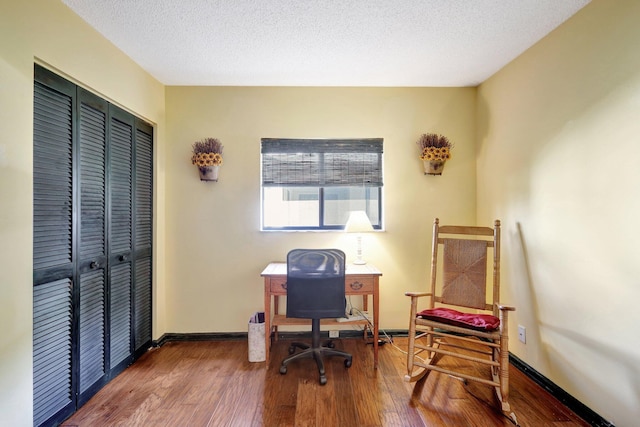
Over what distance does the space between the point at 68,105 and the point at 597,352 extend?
3504 mm

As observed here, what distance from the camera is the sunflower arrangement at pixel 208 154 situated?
2.77m

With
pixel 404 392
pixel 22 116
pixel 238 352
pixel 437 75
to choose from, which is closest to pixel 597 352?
pixel 404 392

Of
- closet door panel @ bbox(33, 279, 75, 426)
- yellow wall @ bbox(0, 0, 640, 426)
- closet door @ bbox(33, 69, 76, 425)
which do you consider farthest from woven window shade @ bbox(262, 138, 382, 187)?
closet door panel @ bbox(33, 279, 75, 426)

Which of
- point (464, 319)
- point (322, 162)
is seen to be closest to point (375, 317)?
point (464, 319)

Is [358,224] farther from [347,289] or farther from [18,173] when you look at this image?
[18,173]

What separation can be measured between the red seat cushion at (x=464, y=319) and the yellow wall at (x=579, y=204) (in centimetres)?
45

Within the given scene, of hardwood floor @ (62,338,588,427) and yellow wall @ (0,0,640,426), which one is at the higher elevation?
yellow wall @ (0,0,640,426)

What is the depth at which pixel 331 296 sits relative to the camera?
2.29m

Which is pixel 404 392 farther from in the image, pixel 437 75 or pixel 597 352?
pixel 437 75

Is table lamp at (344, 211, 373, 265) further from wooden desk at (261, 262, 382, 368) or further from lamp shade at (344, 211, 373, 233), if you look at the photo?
wooden desk at (261, 262, 382, 368)

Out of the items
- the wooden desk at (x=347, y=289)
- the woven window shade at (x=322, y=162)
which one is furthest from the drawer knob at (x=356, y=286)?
the woven window shade at (x=322, y=162)

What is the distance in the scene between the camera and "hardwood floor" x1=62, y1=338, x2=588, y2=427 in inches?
71.2

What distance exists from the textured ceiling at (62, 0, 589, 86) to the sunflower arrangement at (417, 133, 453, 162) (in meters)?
0.55

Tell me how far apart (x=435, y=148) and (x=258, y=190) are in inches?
68.8
